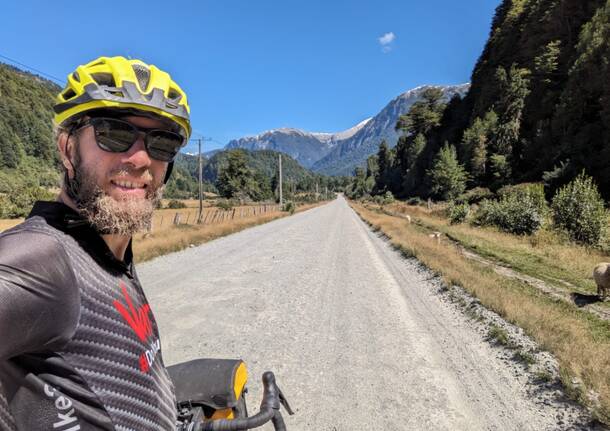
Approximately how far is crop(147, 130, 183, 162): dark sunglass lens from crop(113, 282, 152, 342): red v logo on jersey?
61 cm

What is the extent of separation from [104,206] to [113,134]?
33 centimetres

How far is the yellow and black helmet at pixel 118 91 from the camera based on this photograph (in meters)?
1.46

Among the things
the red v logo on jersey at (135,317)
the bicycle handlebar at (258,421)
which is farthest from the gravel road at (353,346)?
the red v logo on jersey at (135,317)

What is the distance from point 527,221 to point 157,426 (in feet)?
74.2

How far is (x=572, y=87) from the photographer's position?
3650 centimetres

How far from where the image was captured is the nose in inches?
58.5

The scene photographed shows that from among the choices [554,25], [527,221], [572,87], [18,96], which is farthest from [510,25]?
[18,96]

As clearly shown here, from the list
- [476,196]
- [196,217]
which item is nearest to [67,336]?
[196,217]

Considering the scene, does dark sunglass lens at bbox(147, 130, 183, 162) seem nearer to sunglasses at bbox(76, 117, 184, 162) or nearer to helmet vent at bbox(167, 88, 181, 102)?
sunglasses at bbox(76, 117, 184, 162)

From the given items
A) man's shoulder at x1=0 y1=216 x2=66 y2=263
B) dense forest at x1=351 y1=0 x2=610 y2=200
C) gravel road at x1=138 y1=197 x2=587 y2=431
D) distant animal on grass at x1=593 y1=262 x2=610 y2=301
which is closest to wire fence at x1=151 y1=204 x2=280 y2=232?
gravel road at x1=138 y1=197 x2=587 y2=431

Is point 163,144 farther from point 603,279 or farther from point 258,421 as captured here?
point 603,279

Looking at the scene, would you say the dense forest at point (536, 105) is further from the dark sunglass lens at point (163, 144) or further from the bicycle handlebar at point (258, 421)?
the dark sunglass lens at point (163, 144)

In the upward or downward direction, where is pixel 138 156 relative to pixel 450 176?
downward

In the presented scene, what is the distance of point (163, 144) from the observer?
166 cm
